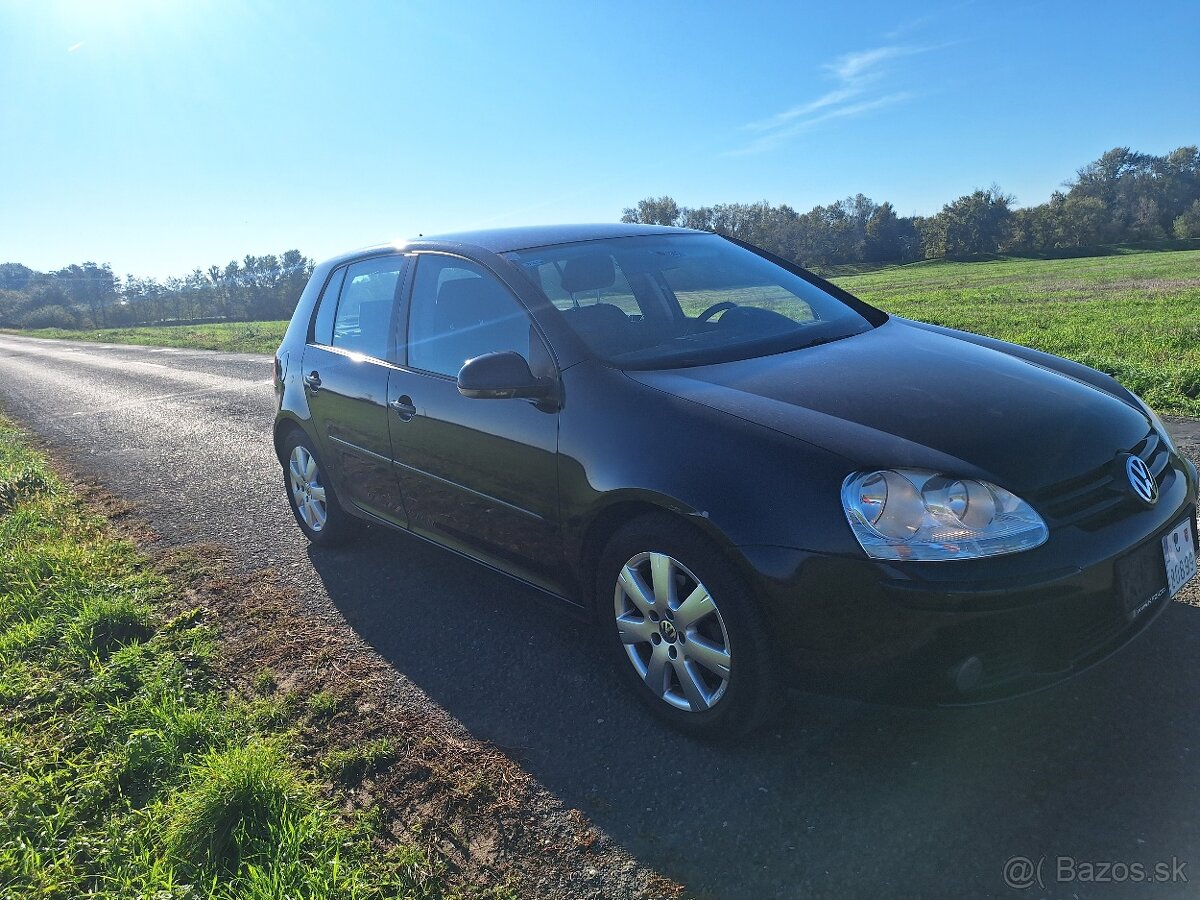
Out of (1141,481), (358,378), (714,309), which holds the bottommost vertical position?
(1141,481)

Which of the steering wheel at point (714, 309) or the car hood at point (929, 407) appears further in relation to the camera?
the steering wheel at point (714, 309)

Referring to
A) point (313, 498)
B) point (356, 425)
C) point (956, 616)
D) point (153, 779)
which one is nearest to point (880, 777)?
point (956, 616)

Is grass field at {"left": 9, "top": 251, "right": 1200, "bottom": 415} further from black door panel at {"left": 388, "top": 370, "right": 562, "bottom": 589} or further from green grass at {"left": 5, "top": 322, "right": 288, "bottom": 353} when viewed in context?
black door panel at {"left": 388, "top": 370, "right": 562, "bottom": 589}

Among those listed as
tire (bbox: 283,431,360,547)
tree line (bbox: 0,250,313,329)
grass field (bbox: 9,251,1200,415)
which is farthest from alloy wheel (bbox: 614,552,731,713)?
tree line (bbox: 0,250,313,329)

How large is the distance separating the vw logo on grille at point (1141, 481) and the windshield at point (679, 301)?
1.20 metres

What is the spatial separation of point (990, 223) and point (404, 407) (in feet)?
299

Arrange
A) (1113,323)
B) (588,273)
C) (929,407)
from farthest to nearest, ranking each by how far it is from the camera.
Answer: (1113,323) → (588,273) → (929,407)

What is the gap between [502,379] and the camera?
300 centimetres

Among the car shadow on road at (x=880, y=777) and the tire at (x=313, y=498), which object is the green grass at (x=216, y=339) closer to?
the tire at (x=313, y=498)

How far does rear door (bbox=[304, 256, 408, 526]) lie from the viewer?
4012 mm

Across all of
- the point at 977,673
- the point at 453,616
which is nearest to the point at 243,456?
the point at 453,616

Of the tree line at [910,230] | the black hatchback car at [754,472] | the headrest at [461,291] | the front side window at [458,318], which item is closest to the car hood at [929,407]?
the black hatchback car at [754,472]

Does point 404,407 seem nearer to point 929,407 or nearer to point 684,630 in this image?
point 684,630

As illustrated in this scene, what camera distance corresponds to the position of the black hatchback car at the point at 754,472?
225 centimetres
